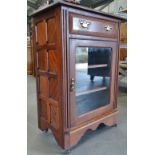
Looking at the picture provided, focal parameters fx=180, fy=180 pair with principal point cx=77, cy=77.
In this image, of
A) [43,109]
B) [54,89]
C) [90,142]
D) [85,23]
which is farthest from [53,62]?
[90,142]

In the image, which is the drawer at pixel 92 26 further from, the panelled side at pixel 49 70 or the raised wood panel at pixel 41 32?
the raised wood panel at pixel 41 32

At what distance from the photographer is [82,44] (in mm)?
1355

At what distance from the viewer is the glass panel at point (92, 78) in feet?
4.74

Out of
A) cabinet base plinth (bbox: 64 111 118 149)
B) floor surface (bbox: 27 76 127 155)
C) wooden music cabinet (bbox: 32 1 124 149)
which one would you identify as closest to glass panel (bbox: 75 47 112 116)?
wooden music cabinet (bbox: 32 1 124 149)

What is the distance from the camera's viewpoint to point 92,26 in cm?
141

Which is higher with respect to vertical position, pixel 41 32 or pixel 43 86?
pixel 41 32

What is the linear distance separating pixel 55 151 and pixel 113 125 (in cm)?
69

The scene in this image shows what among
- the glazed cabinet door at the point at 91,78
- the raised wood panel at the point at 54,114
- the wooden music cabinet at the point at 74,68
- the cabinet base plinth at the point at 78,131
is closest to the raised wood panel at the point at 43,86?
the wooden music cabinet at the point at 74,68

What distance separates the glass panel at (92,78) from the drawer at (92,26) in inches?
5.0

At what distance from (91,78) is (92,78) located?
15 millimetres

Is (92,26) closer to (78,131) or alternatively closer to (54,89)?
(54,89)
